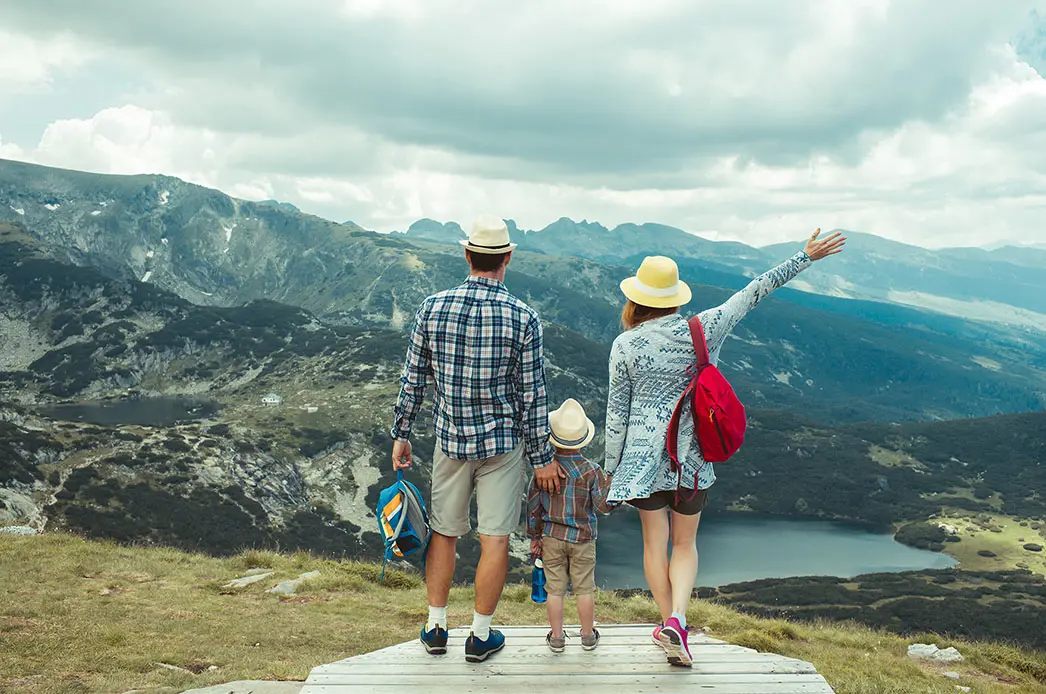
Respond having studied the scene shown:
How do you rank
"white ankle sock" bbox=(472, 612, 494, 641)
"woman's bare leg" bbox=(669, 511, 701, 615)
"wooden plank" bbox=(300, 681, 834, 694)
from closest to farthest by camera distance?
"wooden plank" bbox=(300, 681, 834, 694) < "woman's bare leg" bbox=(669, 511, 701, 615) < "white ankle sock" bbox=(472, 612, 494, 641)

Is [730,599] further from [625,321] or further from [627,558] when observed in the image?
[625,321]

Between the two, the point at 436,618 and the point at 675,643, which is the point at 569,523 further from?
the point at 436,618

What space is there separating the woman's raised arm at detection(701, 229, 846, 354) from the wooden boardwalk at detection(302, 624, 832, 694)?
9.46 feet

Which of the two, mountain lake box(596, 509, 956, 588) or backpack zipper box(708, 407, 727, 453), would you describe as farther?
mountain lake box(596, 509, 956, 588)

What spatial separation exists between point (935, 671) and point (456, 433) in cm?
864

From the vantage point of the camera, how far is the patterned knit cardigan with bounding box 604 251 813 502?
20.4 ft

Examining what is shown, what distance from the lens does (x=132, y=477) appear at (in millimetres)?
95625

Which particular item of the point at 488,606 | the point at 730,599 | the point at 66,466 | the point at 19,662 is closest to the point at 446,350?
the point at 488,606

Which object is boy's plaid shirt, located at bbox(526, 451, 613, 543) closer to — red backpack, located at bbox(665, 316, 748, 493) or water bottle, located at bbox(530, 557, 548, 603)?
water bottle, located at bbox(530, 557, 548, 603)

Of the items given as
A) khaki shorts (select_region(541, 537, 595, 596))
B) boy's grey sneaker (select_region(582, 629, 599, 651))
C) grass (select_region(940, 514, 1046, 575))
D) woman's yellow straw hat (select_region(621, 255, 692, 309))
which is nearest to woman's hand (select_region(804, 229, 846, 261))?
woman's yellow straw hat (select_region(621, 255, 692, 309))

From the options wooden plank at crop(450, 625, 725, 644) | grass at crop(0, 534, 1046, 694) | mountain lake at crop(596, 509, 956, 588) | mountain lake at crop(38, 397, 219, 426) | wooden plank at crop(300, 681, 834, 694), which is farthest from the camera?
mountain lake at crop(38, 397, 219, 426)

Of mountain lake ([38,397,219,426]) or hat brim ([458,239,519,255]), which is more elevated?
hat brim ([458,239,519,255])

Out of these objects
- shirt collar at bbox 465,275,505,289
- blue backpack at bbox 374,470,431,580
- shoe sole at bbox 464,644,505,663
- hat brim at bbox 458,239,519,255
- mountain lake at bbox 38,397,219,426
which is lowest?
mountain lake at bbox 38,397,219,426

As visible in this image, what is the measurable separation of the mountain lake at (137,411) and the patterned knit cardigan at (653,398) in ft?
588
